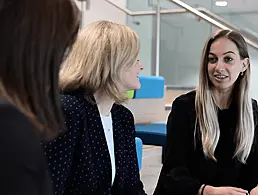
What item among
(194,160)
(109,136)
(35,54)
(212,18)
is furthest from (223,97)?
(212,18)

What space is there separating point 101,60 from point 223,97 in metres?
0.66

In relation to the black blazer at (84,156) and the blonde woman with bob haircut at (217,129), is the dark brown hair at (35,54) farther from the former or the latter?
the blonde woman with bob haircut at (217,129)

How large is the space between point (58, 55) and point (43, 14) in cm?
6

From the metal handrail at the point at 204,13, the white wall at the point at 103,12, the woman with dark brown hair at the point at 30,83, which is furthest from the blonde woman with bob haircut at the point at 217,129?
the white wall at the point at 103,12

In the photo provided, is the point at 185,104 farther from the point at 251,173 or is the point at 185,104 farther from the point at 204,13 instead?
the point at 204,13

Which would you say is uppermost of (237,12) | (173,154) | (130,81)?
(237,12)

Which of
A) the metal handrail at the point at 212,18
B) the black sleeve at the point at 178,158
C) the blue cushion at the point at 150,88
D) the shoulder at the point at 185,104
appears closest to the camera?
the black sleeve at the point at 178,158

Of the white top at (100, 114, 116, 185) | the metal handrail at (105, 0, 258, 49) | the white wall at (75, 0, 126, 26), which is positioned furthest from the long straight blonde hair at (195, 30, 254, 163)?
the white wall at (75, 0, 126, 26)

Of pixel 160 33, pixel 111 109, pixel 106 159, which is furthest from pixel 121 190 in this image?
pixel 160 33

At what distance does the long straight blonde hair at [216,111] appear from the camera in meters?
1.78

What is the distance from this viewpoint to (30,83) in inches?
22.5

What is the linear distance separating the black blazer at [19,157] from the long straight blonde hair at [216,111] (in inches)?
51.7

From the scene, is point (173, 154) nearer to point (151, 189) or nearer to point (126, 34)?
point (126, 34)

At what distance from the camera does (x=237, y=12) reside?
5332 mm
